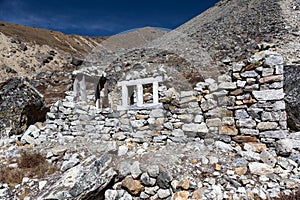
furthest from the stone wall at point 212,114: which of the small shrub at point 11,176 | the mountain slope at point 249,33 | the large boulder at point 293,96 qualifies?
the mountain slope at point 249,33

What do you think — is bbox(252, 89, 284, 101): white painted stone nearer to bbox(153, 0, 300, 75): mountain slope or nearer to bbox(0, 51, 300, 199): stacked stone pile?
bbox(0, 51, 300, 199): stacked stone pile

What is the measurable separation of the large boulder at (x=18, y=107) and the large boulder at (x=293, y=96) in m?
8.42

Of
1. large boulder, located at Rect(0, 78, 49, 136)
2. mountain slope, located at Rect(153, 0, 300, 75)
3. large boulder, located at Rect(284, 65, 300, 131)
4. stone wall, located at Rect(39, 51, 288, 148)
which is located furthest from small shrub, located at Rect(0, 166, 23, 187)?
mountain slope, located at Rect(153, 0, 300, 75)

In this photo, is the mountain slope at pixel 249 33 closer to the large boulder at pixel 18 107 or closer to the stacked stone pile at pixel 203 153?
the stacked stone pile at pixel 203 153

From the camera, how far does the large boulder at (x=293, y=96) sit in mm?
5453

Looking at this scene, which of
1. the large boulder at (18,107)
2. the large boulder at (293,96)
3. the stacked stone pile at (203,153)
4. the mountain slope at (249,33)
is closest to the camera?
the stacked stone pile at (203,153)

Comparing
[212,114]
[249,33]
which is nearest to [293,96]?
[212,114]

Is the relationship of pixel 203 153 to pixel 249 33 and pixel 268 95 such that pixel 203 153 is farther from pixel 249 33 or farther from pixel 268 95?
pixel 249 33

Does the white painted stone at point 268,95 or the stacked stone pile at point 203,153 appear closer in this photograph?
the stacked stone pile at point 203,153

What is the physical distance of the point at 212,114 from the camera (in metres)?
5.12

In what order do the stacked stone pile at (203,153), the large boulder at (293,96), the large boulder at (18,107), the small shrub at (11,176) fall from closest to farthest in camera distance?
the stacked stone pile at (203,153) < the small shrub at (11,176) < the large boulder at (293,96) < the large boulder at (18,107)

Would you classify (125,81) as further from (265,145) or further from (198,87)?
(265,145)

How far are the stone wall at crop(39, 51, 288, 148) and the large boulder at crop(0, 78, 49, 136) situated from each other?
144 centimetres

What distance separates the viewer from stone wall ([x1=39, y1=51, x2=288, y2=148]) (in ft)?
14.6
